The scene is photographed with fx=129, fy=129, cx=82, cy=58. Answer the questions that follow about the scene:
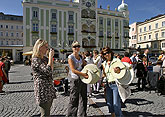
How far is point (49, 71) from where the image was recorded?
7.72 feet

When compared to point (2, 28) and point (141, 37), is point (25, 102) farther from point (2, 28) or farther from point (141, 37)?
point (2, 28)

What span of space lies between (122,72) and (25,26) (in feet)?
111

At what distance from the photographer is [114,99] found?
9.82ft

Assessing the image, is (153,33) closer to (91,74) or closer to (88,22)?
(88,22)

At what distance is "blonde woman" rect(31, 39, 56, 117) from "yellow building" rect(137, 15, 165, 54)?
143 feet

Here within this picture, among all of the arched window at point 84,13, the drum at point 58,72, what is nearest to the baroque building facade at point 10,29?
the arched window at point 84,13

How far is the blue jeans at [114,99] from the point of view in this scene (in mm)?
2961

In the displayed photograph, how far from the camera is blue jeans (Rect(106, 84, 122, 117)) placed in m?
2.96

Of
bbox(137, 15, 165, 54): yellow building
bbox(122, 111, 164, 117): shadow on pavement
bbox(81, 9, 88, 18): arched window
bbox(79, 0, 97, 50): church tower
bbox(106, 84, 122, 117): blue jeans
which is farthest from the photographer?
bbox(137, 15, 165, 54): yellow building

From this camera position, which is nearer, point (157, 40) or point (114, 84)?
point (114, 84)

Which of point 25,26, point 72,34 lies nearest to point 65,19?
point 72,34

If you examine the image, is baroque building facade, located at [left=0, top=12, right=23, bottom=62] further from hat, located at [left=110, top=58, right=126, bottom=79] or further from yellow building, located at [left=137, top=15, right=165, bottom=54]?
hat, located at [left=110, top=58, right=126, bottom=79]

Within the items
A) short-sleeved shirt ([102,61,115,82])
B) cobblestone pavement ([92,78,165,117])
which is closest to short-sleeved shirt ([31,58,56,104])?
short-sleeved shirt ([102,61,115,82])

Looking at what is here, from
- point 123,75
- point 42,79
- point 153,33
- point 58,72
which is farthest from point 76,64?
point 153,33
